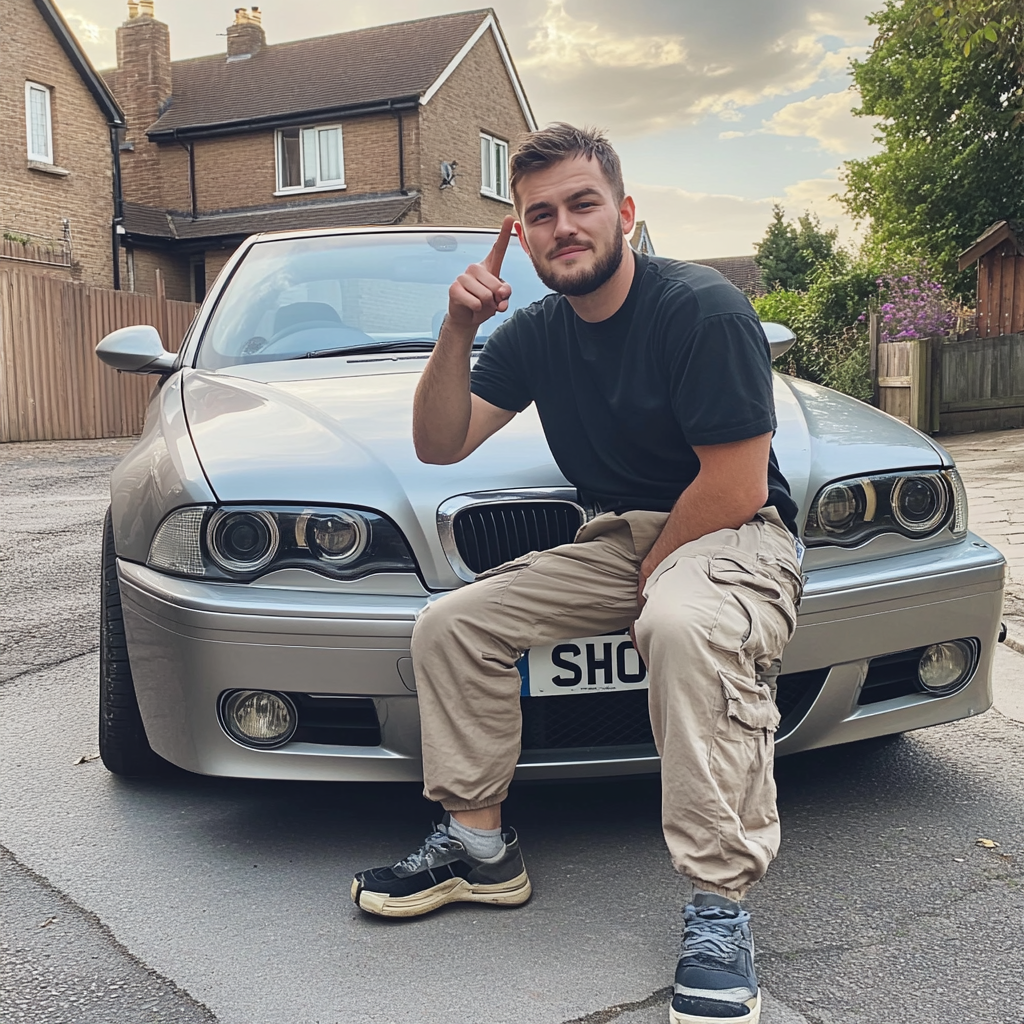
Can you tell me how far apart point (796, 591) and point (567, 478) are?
0.55 meters

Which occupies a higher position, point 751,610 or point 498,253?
point 498,253

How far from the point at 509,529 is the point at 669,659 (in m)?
0.60

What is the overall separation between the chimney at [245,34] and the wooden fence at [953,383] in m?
19.8

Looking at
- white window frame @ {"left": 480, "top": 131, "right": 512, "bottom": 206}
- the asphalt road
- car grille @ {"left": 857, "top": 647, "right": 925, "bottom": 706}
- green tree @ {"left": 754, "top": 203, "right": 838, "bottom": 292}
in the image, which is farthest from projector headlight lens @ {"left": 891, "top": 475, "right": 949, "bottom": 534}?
green tree @ {"left": 754, "top": 203, "right": 838, "bottom": 292}

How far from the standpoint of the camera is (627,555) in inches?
97.4

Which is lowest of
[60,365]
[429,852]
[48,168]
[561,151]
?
[429,852]

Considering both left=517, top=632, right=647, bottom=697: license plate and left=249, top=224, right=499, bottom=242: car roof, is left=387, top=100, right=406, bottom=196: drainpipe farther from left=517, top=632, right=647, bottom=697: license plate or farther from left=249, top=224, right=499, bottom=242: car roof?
left=517, top=632, right=647, bottom=697: license plate

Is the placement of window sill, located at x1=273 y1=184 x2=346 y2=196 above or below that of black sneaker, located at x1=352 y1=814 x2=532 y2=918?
above

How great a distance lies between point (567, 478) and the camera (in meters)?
2.62

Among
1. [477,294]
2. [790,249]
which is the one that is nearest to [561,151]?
[477,294]

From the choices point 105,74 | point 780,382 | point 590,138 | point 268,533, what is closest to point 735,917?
point 268,533

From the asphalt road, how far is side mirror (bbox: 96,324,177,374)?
1164mm

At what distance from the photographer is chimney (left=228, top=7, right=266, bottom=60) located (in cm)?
2889

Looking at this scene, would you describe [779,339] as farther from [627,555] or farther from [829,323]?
[829,323]
